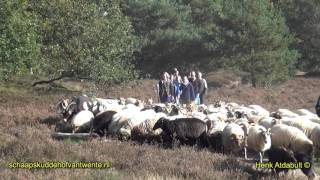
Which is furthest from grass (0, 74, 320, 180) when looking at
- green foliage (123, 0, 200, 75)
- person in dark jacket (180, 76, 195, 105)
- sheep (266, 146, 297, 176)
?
green foliage (123, 0, 200, 75)

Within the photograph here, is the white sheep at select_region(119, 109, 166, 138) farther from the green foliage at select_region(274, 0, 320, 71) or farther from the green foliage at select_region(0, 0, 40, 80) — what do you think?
the green foliage at select_region(274, 0, 320, 71)

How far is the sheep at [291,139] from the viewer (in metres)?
11.7

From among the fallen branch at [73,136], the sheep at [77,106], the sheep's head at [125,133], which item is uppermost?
the sheep at [77,106]

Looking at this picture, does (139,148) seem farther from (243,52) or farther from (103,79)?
(243,52)

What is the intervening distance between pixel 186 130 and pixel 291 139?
123 inches

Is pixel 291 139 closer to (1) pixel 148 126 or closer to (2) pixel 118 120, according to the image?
(1) pixel 148 126

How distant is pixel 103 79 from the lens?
2741 centimetres

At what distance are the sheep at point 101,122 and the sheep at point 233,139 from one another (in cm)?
389

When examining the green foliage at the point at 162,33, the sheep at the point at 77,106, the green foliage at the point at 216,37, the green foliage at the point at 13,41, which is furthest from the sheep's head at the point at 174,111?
the green foliage at the point at 162,33

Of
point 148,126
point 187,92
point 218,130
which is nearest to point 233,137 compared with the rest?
point 218,130

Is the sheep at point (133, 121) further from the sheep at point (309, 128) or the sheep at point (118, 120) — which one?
the sheep at point (309, 128)

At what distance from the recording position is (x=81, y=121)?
17.2 meters

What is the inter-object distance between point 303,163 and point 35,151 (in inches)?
212

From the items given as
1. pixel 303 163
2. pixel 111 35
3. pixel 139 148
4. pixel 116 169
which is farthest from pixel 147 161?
pixel 111 35
